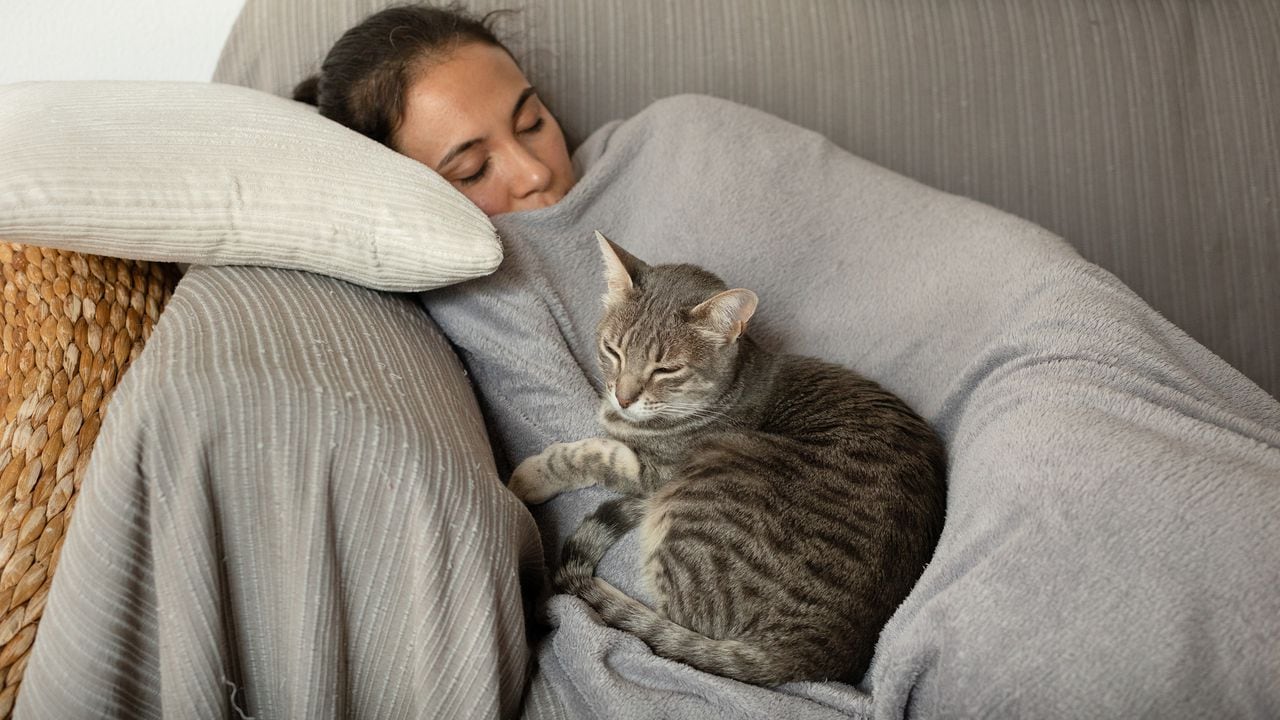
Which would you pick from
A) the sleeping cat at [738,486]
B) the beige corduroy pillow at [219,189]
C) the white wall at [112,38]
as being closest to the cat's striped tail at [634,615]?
the sleeping cat at [738,486]

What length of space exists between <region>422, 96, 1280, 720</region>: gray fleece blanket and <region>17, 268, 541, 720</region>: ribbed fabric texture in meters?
0.18

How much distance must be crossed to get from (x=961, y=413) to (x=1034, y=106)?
3.16ft

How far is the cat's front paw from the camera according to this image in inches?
52.9

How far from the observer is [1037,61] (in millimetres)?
1924

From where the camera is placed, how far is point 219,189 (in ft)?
3.70

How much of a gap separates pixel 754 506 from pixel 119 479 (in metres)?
0.74

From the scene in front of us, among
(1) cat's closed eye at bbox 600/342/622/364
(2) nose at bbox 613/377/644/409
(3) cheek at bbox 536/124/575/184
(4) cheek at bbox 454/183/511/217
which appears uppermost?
(3) cheek at bbox 536/124/575/184

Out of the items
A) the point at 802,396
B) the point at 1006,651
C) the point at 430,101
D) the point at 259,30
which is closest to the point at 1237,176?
the point at 802,396

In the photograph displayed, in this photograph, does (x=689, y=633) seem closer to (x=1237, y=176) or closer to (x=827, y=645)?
(x=827, y=645)

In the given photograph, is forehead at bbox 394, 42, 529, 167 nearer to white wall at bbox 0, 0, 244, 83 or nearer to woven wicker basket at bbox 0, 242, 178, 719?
woven wicker basket at bbox 0, 242, 178, 719

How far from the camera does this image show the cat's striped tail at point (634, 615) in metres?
1.07

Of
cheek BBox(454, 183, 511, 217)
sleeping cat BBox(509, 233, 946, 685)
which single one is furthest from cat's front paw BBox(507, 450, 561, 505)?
cheek BBox(454, 183, 511, 217)

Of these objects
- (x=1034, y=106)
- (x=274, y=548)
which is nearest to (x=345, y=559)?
(x=274, y=548)

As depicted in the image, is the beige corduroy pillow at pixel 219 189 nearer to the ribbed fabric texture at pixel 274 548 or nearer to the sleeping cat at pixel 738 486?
the ribbed fabric texture at pixel 274 548
